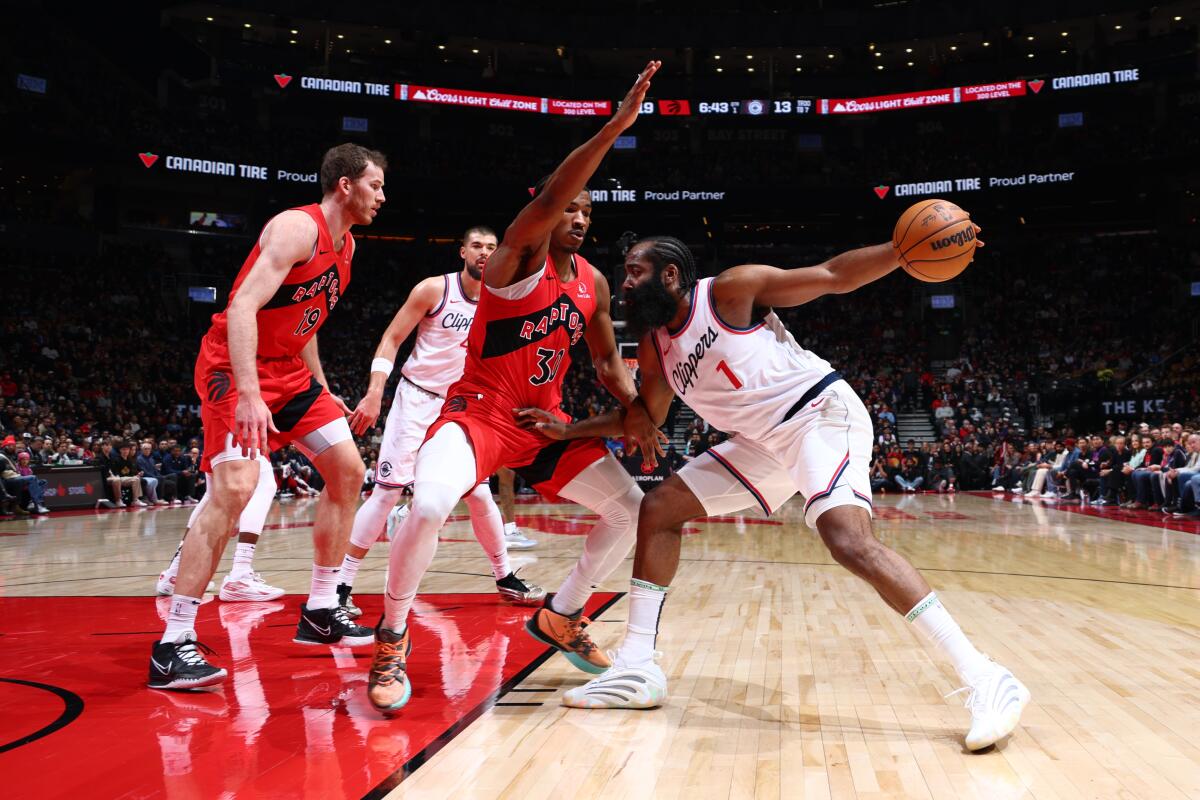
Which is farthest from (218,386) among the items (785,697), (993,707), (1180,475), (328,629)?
(1180,475)

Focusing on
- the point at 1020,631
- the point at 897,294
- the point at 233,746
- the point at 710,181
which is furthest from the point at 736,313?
the point at 897,294

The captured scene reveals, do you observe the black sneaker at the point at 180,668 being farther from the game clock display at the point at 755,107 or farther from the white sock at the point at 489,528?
the game clock display at the point at 755,107

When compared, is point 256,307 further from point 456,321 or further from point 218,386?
point 456,321

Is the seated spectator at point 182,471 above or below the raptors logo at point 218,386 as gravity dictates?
below

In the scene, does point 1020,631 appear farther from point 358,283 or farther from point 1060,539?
point 358,283

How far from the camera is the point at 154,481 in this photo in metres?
16.1

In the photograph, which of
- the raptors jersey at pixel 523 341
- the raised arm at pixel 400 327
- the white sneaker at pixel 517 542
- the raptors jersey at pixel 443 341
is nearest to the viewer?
the raptors jersey at pixel 523 341

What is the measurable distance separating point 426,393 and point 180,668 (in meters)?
2.81

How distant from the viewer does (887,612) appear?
16.9 feet

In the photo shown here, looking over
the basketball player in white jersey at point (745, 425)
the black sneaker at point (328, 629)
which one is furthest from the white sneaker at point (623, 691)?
the black sneaker at point (328, 629)

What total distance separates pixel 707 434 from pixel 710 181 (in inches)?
486

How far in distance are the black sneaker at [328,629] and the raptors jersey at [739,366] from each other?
2.10m

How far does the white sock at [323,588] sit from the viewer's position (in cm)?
444

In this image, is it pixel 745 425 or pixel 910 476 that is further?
pixel 910 476
